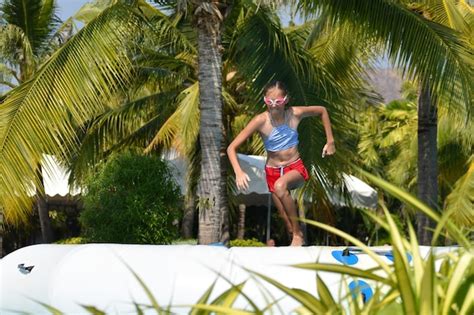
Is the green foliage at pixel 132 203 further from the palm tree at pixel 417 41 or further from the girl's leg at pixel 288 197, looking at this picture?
the girl's leg at pixel 288 197

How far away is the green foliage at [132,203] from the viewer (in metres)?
12.8

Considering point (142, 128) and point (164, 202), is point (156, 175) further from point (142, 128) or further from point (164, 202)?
point (142, 128)

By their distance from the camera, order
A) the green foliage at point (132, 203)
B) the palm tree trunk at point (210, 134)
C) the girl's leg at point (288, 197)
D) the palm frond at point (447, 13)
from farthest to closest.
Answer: the palm frond at point (447, 13) → the green foliage at point (132, 203) → the palm tree trunk at point (210, 134) → the girl's leg at point (288, 197)

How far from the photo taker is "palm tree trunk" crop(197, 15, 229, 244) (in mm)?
11289

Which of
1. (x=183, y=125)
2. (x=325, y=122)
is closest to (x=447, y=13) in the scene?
(x=183, y=125)

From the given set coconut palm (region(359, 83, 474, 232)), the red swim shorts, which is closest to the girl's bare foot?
the red swim shorts

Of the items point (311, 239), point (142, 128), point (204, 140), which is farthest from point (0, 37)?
point (311, 239)

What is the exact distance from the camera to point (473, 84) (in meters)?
10.3

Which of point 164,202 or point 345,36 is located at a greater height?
point 345,36

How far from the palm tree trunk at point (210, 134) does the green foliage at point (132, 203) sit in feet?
5.72

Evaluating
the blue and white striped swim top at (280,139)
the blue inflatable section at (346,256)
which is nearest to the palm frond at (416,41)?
the blue and white striped swim top at (280,139)

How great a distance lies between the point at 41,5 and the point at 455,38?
12049 millimetres

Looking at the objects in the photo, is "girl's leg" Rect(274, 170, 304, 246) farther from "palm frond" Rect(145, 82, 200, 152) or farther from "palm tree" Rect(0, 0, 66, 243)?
"palm tree" Rect(0, 0, 66, 243)

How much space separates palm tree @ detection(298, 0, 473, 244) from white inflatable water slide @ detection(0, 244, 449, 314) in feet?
15.0
